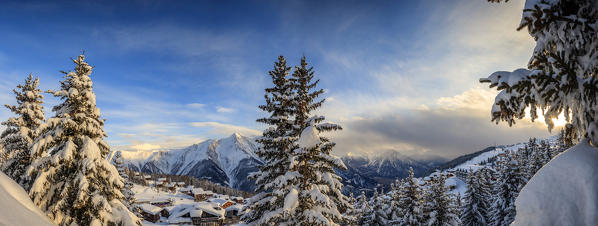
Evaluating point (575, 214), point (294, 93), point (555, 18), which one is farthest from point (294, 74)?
point (575, 214)

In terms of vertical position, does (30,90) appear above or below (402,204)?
above

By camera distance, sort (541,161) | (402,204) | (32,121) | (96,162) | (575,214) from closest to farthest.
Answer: (575,214)
(96,162)
(32,121)
(541,161)
(402,204)

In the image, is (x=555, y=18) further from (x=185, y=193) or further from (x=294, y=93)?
(x=185, y=193)

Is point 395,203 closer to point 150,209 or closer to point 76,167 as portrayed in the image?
point 76,167

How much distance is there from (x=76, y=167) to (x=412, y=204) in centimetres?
2862

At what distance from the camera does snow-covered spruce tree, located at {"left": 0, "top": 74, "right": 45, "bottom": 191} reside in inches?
741

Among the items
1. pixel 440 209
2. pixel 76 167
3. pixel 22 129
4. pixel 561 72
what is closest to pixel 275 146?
pixel 76 167

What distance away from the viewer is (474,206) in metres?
31.8

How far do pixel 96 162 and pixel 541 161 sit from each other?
37972 mm

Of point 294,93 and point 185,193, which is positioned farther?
point 185,193

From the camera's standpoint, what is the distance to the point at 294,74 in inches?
549

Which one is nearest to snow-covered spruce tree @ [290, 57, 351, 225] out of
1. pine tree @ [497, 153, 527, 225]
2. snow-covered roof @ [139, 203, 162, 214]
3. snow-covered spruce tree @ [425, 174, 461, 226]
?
→ snow-covered spruce tree @ [425, 174, 461, 226]

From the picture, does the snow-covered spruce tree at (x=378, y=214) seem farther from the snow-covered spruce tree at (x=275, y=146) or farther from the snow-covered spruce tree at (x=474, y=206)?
the snow-covered spruce tree at (x=275, y=146)

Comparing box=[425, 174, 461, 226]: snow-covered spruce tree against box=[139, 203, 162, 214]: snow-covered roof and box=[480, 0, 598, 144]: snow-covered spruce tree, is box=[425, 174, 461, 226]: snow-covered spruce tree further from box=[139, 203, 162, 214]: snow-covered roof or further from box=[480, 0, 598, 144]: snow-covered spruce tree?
box=[139, 203, 162, 214]: snow-covered roof
